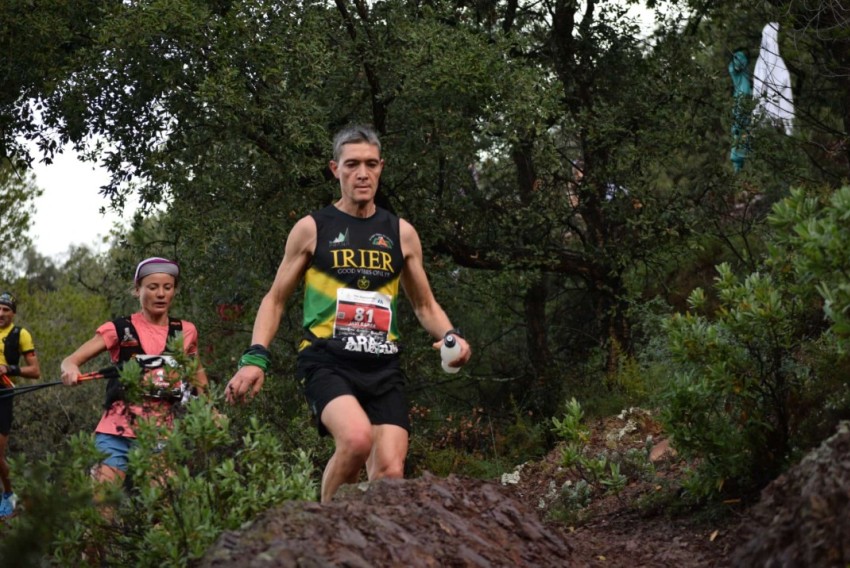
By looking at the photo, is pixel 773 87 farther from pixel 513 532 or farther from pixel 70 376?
pixel 513 532

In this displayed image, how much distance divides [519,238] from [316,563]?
9.33m

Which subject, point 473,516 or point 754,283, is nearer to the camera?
point 473,516

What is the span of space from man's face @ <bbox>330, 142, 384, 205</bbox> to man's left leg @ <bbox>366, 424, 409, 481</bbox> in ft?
3.62

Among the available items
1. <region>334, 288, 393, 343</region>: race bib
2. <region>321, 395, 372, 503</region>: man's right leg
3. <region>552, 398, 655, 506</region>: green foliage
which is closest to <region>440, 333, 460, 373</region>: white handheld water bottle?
<region>334, 288, 393, 343</region>: race bib

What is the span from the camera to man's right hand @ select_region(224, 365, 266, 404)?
5301mm

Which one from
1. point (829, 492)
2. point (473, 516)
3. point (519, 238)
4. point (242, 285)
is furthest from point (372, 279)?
point (519, 238)

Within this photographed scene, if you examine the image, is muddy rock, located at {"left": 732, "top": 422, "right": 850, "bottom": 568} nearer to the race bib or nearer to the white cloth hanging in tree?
the race bib

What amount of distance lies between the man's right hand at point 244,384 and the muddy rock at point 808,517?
220 cm

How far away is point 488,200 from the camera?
42.7 ft

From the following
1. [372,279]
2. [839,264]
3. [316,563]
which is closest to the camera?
[316,563]

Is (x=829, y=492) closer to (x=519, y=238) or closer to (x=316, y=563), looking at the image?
(x=316, y=563)

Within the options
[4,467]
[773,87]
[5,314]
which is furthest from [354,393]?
[773,87]

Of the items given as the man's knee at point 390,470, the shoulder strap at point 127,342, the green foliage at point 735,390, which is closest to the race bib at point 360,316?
the man's knee at point 390,470

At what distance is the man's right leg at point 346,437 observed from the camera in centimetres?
540
